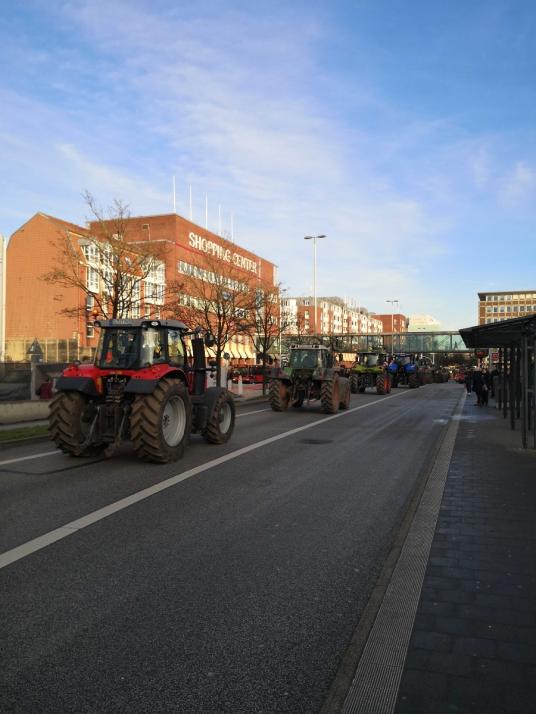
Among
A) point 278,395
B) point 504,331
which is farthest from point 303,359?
point 504,331

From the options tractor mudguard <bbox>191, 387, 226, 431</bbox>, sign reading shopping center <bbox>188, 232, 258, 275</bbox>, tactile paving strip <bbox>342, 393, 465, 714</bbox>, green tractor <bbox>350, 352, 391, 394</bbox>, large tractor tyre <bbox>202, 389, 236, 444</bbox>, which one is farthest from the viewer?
green tractor <bbox>350, 352, 391, 394</bbox>

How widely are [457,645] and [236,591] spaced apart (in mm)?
1626

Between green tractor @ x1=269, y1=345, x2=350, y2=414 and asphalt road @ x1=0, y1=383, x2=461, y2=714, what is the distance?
9696mm

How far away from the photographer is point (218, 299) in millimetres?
26594

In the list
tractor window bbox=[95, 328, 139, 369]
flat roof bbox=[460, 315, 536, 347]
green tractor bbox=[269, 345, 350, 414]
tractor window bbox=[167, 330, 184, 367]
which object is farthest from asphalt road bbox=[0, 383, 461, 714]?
green tractor bbox=[269, 345, 350, 414]

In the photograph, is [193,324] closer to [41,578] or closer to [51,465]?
[51,465]

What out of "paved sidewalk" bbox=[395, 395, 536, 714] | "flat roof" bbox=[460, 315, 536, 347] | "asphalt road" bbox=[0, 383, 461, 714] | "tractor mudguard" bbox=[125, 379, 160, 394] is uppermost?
"flat roof" bbox=[460, 315, 536, 347]

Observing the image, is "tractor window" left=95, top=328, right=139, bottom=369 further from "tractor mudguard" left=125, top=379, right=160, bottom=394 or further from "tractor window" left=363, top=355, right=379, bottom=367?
"tractor window" left=363, top=355, right=379, bottom=367

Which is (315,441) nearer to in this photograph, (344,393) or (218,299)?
(344,393)

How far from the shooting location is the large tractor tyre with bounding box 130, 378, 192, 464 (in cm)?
894

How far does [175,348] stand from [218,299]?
52.7 ft

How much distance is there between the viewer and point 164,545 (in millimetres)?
5285

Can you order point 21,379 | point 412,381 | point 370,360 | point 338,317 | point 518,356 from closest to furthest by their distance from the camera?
point 518,356, point 21,379, point 370,360, point 412,381, point 338,317

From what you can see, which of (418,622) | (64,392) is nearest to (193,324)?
(64,392)
